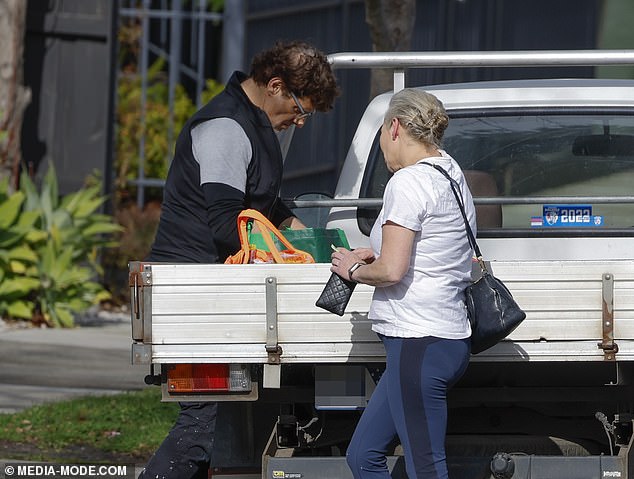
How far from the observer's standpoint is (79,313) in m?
12.2

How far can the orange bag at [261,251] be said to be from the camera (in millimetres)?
4566

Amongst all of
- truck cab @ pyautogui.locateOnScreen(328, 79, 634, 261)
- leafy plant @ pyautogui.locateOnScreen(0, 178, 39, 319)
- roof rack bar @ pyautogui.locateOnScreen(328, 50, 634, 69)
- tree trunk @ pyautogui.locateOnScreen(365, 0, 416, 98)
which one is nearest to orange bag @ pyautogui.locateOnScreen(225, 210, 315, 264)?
roof rack bar @ pyautogui.locateOnScreen(328, 50, 634, 69)

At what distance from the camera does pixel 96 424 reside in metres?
7.47

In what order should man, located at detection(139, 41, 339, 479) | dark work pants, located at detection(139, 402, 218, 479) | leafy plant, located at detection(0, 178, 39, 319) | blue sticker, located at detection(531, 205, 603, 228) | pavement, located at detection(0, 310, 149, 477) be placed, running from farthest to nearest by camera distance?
leafy plant, located at detection(0, 178, 39, 319)
pavement, located at detection(0, 310, 149, 477)
blue sticker, located at detection(531, 205, 603, 228)
dark work pants, located at detection(139, 402, 218, 479)
man, located at detection(139, 41, 339, 479)

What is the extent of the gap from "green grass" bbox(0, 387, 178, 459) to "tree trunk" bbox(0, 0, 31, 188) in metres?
4.50

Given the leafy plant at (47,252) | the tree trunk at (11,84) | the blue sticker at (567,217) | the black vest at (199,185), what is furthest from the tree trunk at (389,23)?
the tree trunk at (11,84)

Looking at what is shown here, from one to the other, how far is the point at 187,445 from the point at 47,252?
674 centimetres

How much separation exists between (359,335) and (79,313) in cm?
816

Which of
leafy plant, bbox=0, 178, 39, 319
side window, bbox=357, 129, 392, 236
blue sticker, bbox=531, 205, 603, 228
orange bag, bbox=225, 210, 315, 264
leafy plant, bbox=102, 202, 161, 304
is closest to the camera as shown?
orange bag, bbox=225, 210, 315, 264

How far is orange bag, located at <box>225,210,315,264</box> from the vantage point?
4.57m

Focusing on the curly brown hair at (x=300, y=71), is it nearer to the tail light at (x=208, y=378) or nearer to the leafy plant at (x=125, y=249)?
the tail light at (x=208, y=378)

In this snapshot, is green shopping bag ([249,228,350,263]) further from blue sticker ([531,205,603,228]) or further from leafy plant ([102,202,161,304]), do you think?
leafy plant ([102,202,161,304])

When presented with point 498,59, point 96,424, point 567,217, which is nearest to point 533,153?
point 567,217

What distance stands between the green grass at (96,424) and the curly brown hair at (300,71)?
108 inches
